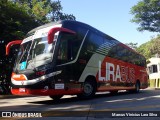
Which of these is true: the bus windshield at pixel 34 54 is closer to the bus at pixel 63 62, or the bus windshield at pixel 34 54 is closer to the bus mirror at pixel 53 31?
the bus at pixel 63 62

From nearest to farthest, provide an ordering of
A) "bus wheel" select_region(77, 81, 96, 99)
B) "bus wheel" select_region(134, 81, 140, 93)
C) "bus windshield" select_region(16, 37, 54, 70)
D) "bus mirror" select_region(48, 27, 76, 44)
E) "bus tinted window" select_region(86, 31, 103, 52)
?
"bus mirror" select_region(48, 27, 76, 44) → "bus windshield" select_region(16, 37, 54, 70) → "bus wheel" select_region(77, 81, 96, 99) → "bus tinted window" select_region(86, 31, 103, 52) → "bus wheel" select_region(134, 81, 140, 93)

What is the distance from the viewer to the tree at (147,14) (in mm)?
43094

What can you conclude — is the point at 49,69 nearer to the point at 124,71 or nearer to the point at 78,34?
the point at 78,34

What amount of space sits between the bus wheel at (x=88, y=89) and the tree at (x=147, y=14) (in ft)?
102

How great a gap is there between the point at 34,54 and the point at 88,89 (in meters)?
3.34

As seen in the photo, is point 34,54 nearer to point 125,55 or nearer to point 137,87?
point 125,55

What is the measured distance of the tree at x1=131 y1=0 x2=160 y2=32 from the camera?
141 feet

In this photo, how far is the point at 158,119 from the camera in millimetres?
8109

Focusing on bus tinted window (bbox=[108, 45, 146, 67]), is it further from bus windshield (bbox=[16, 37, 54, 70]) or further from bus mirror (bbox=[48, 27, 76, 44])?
bus windshield (bbox=[16, 37, 54, 70])

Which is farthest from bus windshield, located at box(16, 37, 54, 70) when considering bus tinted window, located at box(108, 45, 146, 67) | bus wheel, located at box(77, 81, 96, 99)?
bus tinted window, located at box(108, 45, 146, 67)

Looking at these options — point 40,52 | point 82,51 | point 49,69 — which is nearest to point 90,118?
point 49,69

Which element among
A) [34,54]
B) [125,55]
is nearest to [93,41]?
[34,54]

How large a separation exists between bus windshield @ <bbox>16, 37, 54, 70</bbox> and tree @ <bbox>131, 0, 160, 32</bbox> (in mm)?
32996

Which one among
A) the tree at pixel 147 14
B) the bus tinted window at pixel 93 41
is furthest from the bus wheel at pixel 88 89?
the tree at pixel 147 14
